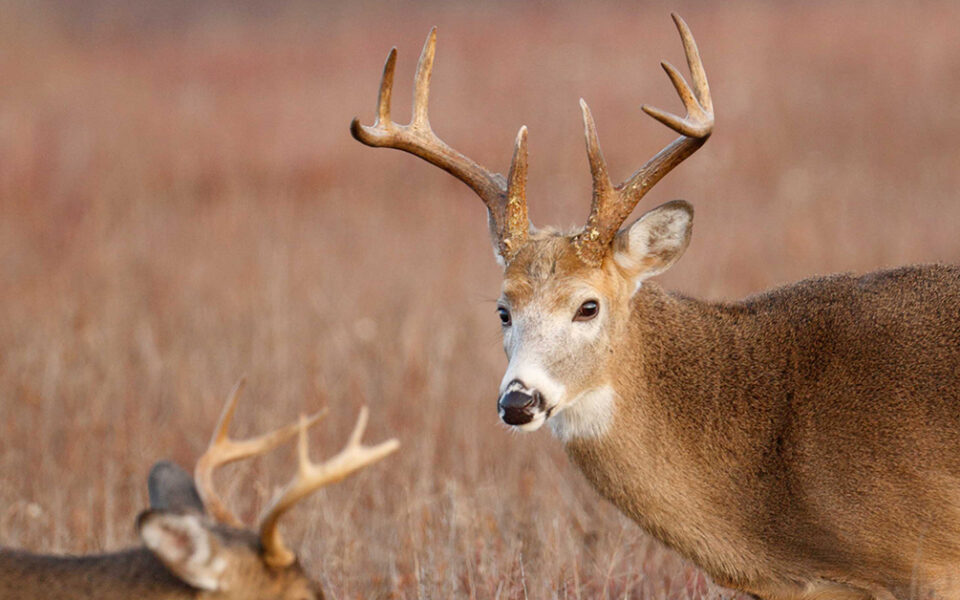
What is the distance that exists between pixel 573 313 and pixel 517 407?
1.99 feet

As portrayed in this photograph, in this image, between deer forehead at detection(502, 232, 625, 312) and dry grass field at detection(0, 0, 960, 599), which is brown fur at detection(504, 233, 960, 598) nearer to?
deer forehead at detection(502, 232, 625, 312)

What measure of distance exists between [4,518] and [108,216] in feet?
22.7

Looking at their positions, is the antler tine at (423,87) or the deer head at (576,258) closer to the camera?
the deer head at (576,258)

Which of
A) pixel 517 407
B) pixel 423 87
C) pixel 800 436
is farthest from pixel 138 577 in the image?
pixel 423 87

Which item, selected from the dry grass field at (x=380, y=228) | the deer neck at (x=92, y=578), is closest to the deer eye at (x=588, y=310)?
the dry grass field at (x=380, y=228)

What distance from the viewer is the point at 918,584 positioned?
4391 mm

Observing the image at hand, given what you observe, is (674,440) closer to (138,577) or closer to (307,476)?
(307,476)

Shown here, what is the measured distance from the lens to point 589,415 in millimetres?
4918

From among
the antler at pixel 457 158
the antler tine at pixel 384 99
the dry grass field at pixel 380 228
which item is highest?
the antler tine at pixel 384 99

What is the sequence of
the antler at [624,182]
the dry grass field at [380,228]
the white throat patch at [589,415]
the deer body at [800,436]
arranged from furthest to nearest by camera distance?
the dry grass field at [380,228]
the antler at [624,182]
the white throat patch at [589,415]
the deer body at [800,436]

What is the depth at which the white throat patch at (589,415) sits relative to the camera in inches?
193

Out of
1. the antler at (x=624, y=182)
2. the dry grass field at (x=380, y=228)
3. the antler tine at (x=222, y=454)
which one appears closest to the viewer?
the antler tine at (x=222, y=454)

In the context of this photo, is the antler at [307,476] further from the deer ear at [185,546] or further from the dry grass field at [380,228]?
the dry grass field at [380,228]

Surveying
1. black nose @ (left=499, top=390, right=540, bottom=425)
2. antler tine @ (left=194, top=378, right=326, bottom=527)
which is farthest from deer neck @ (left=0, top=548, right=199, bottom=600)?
black nose @ (left=499, top=390, right=540, bottom=425)
